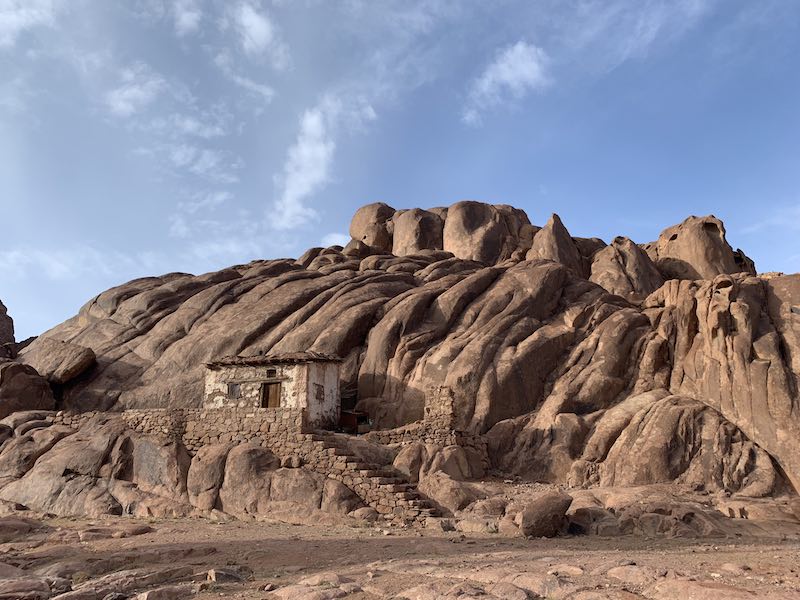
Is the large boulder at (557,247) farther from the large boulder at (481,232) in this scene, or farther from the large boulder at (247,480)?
the large boulder at (247,480)

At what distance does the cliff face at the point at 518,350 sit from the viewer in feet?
96.4

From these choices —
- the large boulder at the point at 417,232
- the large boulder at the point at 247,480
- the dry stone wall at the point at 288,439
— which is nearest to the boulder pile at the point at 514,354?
the large boulder at the point at 247,480

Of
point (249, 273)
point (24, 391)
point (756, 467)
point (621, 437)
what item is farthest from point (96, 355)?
point (756, 467)

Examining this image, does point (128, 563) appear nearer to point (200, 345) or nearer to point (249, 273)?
point (200, 345)

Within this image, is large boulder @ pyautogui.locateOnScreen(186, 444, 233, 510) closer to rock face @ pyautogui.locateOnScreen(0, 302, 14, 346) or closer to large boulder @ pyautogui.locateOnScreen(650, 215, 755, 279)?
rock face @ pyautogui.locateOnScreen(0, 302, 14, 346)

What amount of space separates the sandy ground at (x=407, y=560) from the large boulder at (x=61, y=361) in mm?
16250

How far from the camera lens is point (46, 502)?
91.2 feet

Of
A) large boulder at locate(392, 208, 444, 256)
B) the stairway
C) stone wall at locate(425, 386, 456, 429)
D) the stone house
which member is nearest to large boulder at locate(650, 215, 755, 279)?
large boulder at locate(392, 208, 444, 256)

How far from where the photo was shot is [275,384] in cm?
3212

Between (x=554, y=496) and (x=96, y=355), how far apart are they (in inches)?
1269

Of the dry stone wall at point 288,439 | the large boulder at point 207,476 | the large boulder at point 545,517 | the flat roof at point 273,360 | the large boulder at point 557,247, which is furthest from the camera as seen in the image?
the large boulder at point 557,247

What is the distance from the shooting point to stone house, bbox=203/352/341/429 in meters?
31.6

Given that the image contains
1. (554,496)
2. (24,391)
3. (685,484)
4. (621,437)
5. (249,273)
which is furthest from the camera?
(249,273)

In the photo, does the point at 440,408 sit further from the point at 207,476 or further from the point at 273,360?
the point at 207,476
